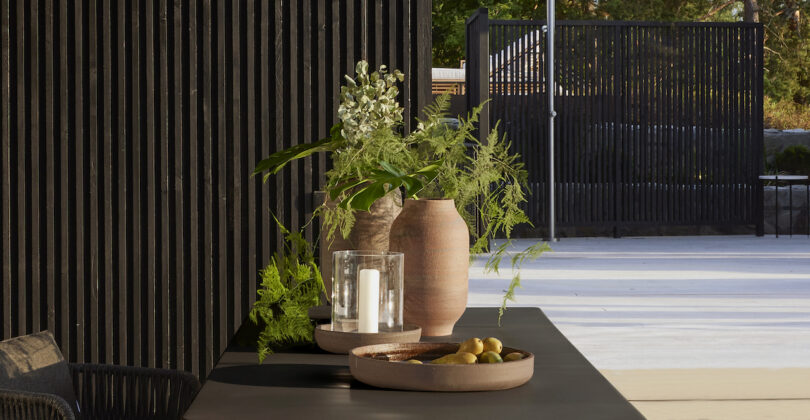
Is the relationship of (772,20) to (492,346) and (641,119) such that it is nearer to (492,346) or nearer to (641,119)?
(641,119)

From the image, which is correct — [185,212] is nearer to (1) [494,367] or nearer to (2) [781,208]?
(1) [494,367]

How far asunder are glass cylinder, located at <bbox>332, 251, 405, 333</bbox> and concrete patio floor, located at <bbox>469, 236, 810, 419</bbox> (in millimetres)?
2037

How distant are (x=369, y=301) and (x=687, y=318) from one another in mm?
4642

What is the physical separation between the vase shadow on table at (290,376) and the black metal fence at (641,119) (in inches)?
417

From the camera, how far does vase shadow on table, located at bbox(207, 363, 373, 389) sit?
5.24ft

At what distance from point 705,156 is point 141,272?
10311 mm

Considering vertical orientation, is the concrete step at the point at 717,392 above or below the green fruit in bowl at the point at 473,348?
below

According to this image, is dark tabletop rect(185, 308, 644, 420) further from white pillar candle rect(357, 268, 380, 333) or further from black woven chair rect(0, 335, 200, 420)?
black woven chair rect(0, 335, 200, 420)

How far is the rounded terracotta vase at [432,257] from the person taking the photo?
1.83 meters

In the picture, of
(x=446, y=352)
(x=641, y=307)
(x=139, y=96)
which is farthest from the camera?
(x=641, y=307)

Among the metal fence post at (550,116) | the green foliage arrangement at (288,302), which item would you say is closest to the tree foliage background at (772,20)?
the metal fence post at (550,116)

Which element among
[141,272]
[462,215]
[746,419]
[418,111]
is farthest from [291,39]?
[746,419]

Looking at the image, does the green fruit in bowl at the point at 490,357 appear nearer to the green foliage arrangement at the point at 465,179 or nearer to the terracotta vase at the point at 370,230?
the green foliage arrangement at the point at 465,179

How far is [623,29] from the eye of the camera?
41.0 feet
